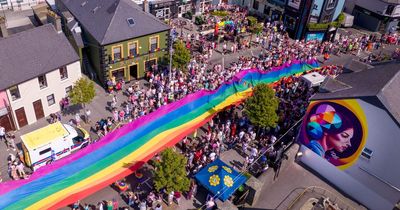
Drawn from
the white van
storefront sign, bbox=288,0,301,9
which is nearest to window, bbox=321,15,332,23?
storefront sign, bbox=288,0,301,9

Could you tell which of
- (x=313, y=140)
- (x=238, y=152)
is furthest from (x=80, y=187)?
(x=313, y=140)

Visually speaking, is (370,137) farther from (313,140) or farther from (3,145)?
(3,145)

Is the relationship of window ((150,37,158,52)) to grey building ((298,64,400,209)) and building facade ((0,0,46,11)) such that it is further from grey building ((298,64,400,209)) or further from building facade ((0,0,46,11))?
building facade ((0,0,46,11))

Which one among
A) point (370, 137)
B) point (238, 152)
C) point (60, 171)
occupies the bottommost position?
point (238, 152)

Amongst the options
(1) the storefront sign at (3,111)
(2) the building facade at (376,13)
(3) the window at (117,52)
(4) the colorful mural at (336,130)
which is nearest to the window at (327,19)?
(2) the building facade at (376,13)

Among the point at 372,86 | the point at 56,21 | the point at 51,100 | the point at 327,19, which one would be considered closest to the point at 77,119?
the point at 51,100

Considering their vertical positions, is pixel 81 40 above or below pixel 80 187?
above
